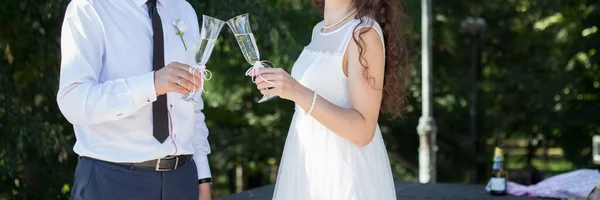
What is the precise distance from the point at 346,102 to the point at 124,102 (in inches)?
29.0

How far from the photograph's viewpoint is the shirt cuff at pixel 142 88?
2.20 metres

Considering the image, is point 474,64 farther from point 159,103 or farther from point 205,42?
point 205,42

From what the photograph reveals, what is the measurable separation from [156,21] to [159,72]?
0.98ft

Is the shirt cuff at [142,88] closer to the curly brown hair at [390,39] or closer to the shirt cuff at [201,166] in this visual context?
the shirt cuff at [201,166]

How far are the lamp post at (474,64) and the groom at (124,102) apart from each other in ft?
37.1

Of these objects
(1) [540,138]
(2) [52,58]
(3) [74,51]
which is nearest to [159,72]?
(3) [74,51]

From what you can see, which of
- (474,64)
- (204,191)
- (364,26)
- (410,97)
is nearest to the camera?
(364,26)

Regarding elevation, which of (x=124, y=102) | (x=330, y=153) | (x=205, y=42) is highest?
(x=205, y=42)

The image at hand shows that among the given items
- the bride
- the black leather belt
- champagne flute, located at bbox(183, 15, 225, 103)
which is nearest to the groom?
the black leather belt

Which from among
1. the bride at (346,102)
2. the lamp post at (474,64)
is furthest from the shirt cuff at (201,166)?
the lamp post at (474,64)

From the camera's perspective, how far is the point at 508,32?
1488 cm

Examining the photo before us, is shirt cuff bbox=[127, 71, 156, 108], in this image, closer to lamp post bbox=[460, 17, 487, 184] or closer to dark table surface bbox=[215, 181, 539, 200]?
A: dark table surface bbox=[215, 181, 539, 200]

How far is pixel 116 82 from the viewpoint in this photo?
7.32ft

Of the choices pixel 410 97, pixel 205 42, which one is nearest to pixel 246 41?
pixel 205 42
